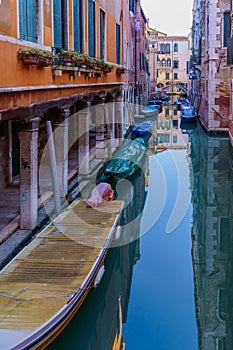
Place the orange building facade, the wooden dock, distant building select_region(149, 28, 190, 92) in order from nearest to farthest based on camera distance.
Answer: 1. the wooden dock
2. the orange building facade
3. distant building select_region(149, 28, 190, 92)

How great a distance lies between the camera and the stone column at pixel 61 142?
905 cm

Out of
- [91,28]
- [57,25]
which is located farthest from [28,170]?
[91,28]

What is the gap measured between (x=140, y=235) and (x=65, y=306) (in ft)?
13.9

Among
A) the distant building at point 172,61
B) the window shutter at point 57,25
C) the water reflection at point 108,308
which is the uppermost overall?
the distant building at point 172,61

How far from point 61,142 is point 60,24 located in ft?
6.70

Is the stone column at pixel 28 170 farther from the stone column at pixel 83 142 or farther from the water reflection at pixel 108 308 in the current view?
the stone column at pixel 83 142

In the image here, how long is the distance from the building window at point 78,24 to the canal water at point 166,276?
3.36 metres

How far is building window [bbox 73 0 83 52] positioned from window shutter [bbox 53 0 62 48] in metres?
1.19

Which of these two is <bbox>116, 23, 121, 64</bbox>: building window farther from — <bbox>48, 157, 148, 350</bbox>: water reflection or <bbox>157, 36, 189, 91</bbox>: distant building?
<bbox>157, 36, 189, 91</bbox>: distant building

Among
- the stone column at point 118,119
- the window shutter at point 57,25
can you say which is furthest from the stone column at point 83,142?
the stone column at point 118,119

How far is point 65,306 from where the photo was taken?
16.2ft

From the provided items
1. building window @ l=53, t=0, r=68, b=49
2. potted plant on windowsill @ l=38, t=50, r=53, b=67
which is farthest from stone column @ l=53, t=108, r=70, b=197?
potted plant on windowsill @ l=38, t=50, r=53, b=67

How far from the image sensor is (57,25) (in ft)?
26.9

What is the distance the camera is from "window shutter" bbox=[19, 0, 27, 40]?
6.38 m
